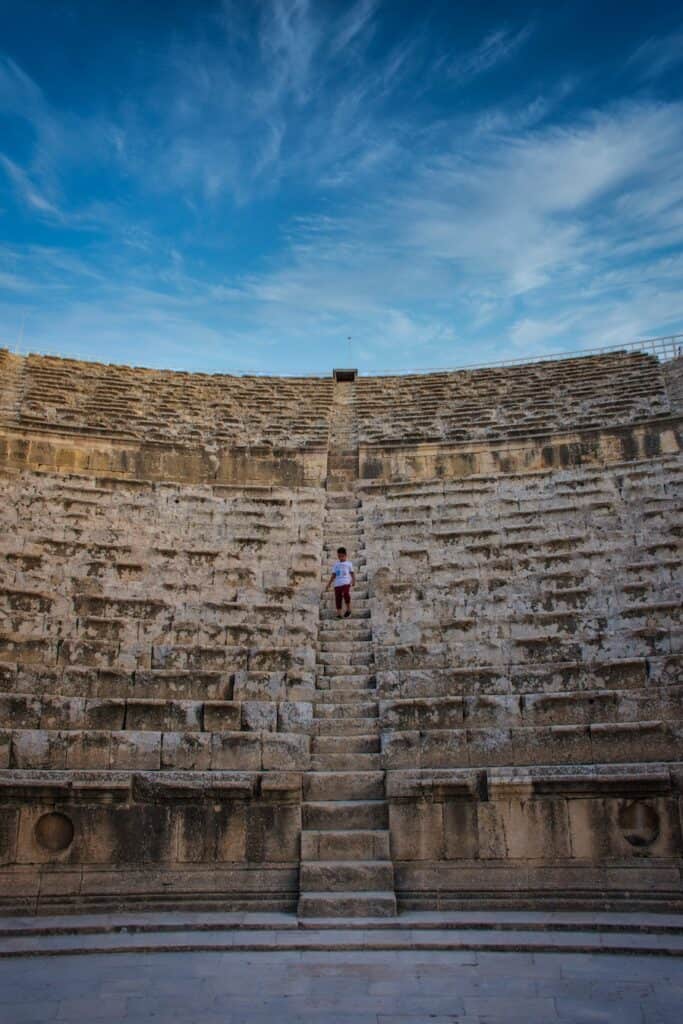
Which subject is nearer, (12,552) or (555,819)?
(555,819)

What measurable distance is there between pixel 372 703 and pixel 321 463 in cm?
741

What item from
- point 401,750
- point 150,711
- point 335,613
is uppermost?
point 335,613

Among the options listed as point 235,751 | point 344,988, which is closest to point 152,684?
point 235,751

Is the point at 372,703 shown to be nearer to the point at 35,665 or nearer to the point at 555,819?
the point at 555,819

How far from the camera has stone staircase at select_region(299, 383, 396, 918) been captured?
5609 mm

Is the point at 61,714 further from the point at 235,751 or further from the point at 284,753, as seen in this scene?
the point at 284,753

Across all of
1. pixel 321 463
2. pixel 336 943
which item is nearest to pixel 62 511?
pixel 321 463

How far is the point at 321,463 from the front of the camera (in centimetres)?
1430

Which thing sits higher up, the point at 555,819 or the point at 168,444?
the point at 168,444

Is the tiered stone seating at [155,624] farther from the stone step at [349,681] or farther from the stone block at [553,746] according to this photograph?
the stone block at [553,746]

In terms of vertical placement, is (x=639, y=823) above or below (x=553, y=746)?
below

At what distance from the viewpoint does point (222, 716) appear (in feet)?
22.6

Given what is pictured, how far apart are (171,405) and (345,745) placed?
40.1 ft

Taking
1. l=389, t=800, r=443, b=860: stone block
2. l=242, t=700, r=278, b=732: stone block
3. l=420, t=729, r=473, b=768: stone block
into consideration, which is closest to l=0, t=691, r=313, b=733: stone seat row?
l=242, t=700, r=278, b=732: stone block
